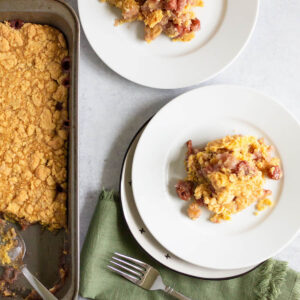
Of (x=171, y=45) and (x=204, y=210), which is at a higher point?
(x=171, y=45)

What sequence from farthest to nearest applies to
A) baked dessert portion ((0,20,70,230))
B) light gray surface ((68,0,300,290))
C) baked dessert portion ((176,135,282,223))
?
1. light gray surface ((68,0,300,290))
2. baked dessert portion ((0,20,70,230))
3. baked dessert portion ((176,135,282,223))

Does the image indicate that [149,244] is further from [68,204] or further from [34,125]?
[34,125]

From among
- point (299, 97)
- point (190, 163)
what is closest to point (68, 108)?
point (190, 163)

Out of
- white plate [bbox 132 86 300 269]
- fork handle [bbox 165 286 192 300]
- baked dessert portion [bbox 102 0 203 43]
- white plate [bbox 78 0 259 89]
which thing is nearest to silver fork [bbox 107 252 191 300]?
fork handle [bbox 165 286 192 300]

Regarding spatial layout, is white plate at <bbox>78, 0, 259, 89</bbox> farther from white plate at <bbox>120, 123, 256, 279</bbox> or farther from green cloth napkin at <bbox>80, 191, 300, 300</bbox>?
green cloth napkin at <bbox>80, 191, 300, 300</bbox>

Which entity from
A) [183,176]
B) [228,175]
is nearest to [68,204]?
[183,176]

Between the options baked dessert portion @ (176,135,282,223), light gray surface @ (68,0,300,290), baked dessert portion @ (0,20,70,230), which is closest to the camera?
baked dessert portion @ (176,135,282,223)
